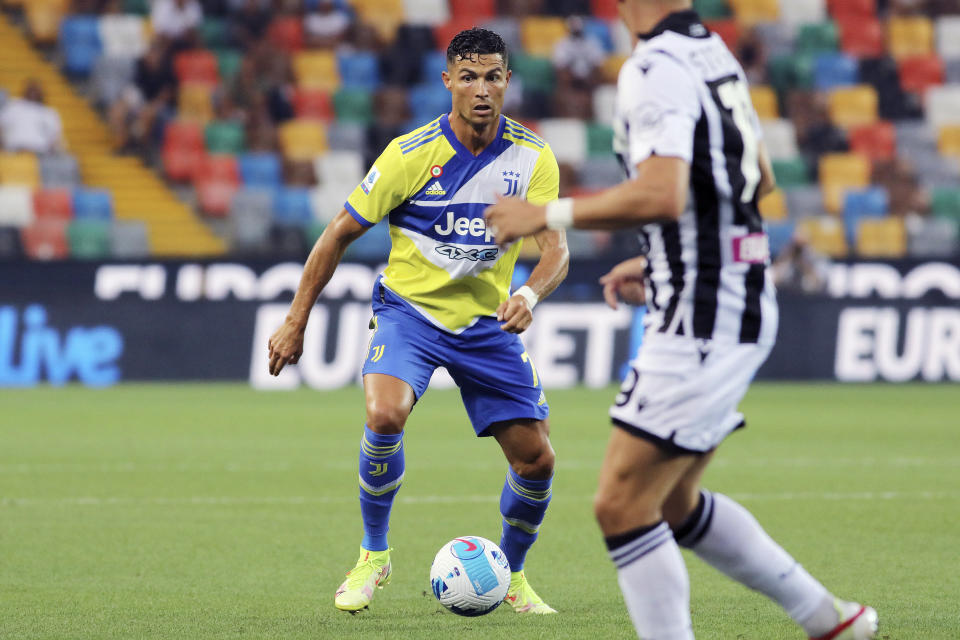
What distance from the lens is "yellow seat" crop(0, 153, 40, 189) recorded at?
18.4 metres

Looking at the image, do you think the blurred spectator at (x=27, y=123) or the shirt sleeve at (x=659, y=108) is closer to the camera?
the shirt sleeve at (x=659, y=108)

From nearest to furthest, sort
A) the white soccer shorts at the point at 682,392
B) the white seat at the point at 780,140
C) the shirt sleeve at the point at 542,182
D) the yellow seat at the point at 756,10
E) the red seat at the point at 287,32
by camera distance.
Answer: the white soccer shorts at the point at 682,392
the shirt sleeve at the point at 542,182
the red seat at the point at 287,32
the white seat at the point at 780,140
the yellow seat at the point at 756,10

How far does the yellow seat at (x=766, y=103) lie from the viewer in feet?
73.5

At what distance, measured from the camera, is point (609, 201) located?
3.61 metres

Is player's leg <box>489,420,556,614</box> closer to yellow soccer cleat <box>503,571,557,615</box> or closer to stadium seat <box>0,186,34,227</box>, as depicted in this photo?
yellow soccer cleat <box>503,571,557,615</box>

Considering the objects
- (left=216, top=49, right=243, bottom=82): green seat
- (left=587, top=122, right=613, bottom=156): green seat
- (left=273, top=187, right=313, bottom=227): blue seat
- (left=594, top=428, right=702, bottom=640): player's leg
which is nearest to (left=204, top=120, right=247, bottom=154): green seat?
(left=216, top=49, right=243, bottom=82): green seat

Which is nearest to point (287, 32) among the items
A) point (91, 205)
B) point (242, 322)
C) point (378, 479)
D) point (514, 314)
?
point (91, 205)

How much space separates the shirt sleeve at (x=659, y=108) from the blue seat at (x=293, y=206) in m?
15.2

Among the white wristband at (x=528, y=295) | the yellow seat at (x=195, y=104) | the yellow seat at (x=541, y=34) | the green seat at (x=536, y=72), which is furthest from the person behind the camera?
the yellow seat at (x=541, y=34)

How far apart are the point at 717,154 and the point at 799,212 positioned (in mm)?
17520

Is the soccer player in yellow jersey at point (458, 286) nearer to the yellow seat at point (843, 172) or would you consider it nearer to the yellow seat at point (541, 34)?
the yellow seat at point (843, 172)

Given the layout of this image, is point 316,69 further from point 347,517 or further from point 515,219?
point 515,219

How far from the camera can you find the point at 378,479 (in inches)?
222

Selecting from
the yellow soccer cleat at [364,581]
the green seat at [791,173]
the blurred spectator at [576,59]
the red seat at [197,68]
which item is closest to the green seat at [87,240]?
the red seat at [197,68]
